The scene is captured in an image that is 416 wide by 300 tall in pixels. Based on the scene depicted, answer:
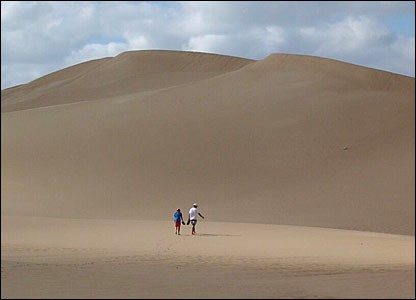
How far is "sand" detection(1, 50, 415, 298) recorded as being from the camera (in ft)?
36.1

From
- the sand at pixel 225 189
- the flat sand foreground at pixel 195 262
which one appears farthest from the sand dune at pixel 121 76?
the flat sand foreground at pixel 195 262

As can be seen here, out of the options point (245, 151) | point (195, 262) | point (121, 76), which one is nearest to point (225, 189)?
point (245, 151)

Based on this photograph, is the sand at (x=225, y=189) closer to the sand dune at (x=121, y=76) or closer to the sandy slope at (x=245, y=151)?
the sandy slope at (x=245, y=151)

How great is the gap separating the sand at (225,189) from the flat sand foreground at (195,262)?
0.15 feet

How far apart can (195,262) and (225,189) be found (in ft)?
53.1

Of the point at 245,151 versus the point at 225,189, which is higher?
the point at 245,151

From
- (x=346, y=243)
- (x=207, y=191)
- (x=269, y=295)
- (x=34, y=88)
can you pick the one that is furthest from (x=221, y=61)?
(x=269, y=295)

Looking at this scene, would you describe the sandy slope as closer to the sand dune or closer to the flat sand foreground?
the flat sand foreground

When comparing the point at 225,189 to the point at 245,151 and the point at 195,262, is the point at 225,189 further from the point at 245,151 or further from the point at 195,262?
the point at 195,262

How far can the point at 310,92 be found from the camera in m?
41.2

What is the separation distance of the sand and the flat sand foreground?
0.15ft

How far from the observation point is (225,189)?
1197 inches

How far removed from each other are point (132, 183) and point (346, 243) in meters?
12.4

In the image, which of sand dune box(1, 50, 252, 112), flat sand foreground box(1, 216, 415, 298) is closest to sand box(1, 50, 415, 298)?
flat sand foreground box(1, 216, 415, 298)
